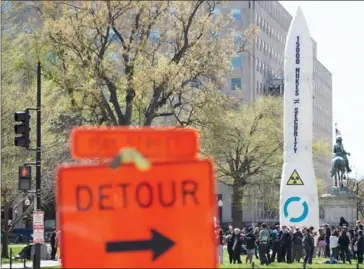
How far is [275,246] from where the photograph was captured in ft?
132

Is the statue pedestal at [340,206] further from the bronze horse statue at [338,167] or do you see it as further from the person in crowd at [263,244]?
the person in crowd at [263,244]

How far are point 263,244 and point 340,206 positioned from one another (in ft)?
59.7

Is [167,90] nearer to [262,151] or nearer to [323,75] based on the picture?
[262,151]

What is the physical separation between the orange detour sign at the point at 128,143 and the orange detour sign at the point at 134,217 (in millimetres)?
59

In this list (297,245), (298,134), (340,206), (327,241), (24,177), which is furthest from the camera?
(340,206)

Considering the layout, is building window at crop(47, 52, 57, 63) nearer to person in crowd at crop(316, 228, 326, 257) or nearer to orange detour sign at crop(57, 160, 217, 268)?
person in crowd at crop(316, 228, 326, 257)

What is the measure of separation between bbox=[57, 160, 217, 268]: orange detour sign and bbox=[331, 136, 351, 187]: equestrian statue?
5339 centimetres

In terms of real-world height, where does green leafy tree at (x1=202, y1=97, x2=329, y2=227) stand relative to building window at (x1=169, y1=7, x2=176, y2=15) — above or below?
below

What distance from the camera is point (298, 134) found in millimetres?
49094

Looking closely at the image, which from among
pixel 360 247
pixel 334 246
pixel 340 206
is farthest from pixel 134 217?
pixel 340 206

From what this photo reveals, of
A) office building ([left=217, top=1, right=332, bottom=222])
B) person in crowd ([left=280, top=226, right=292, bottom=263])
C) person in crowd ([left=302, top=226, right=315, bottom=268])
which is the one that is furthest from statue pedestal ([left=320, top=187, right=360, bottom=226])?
office building ([left=217, top=1, right=332, bottom=222])

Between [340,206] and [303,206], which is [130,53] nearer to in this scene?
[303,206]

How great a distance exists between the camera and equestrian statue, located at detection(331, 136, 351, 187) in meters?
57.3

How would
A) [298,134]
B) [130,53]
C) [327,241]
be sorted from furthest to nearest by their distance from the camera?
[298,134]
[327,241]
[130,53]
